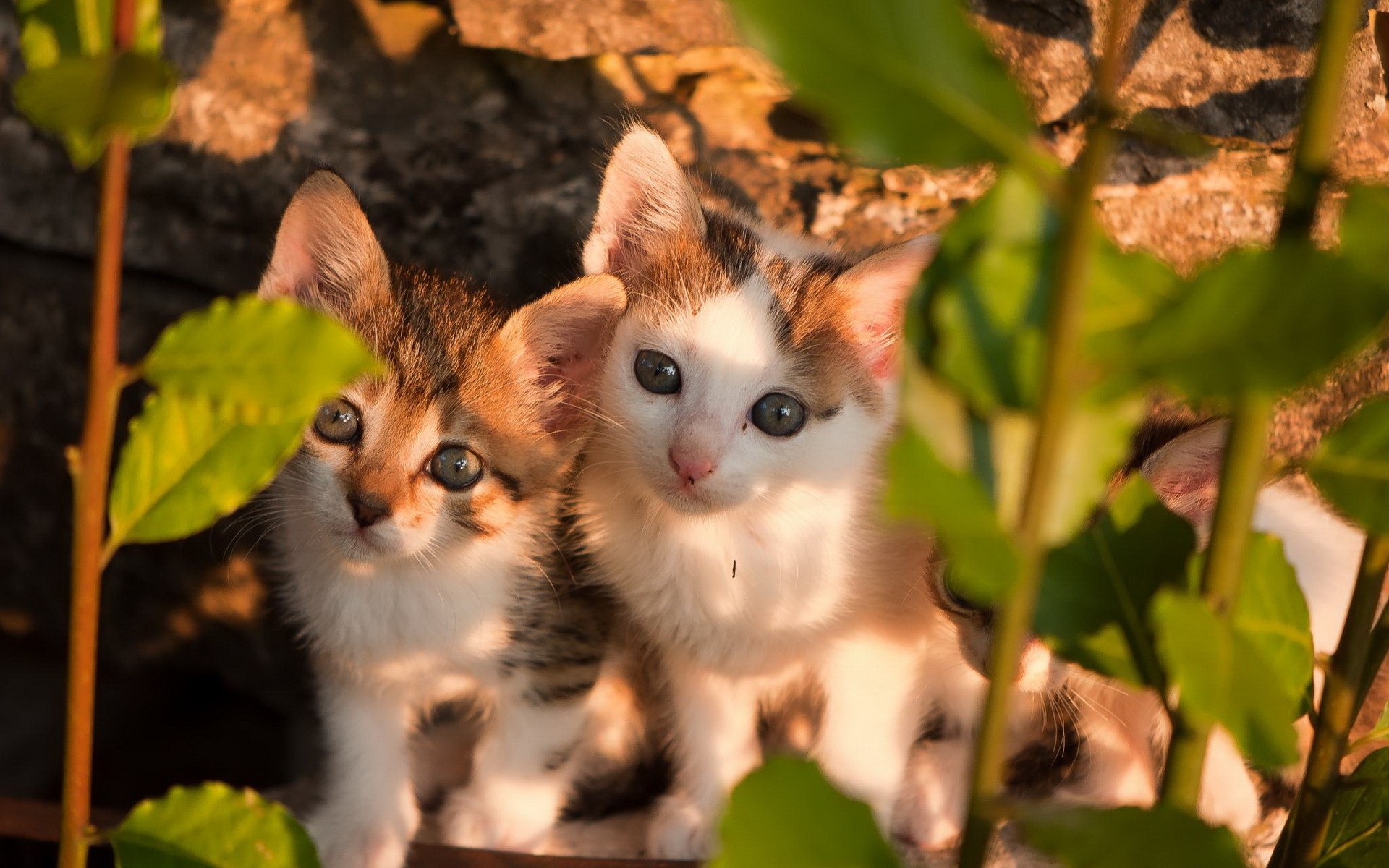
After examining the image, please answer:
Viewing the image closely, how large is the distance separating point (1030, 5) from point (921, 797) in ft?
3.72

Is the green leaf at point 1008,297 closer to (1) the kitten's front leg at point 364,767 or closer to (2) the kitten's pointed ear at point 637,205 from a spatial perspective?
(2) the kitten's pointed ear at point 637,205

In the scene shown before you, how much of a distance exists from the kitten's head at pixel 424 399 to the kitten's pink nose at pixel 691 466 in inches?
8.4

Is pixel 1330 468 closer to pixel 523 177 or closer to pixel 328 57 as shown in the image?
pixel 523 177

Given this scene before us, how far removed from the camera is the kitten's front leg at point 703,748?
1.62 m

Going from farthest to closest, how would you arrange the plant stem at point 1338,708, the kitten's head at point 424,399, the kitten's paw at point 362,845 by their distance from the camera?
the kitten's paw at point 362,845
the kitten's head at point 424,399
the plant stem at point 1338,708

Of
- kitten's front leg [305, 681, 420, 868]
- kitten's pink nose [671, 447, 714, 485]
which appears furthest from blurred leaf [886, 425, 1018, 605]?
kitten's front leg [305, 681, 420, 868]

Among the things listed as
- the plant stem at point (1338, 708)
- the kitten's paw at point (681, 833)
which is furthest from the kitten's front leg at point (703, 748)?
the plant stem at point (1338, 708)

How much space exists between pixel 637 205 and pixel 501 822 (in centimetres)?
86

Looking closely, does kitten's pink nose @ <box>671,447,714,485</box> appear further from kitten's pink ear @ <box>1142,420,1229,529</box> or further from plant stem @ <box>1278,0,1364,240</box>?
plant stem @ <box>1278,0,1364,240</box>

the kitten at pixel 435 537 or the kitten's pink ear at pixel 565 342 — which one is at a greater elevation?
the kitten's pink ear at pixel 565 342

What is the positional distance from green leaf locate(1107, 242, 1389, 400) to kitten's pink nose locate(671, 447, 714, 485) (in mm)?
941

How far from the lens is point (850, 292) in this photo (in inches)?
58.9

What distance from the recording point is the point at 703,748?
1.65 metres

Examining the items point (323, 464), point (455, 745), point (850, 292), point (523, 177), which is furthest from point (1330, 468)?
point (455, 745)
